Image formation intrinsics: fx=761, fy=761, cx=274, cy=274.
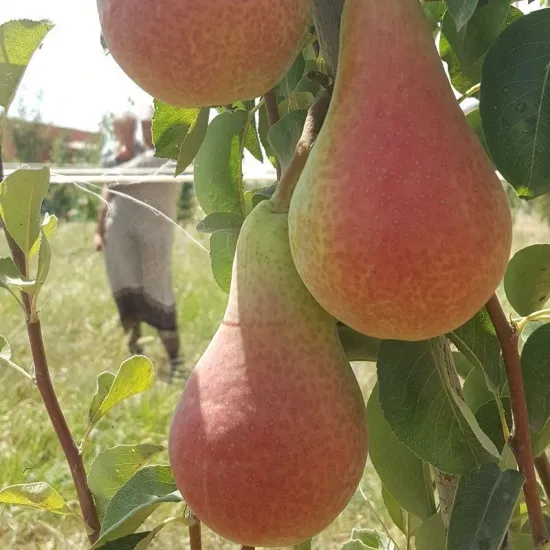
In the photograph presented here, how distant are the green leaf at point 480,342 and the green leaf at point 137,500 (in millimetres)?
241

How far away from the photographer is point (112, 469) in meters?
0.70

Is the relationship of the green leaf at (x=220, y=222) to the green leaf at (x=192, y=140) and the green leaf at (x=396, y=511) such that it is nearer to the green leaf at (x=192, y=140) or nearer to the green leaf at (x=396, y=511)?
the green leaf at (x=192, y=140)

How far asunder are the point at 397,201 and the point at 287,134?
0.17 meters

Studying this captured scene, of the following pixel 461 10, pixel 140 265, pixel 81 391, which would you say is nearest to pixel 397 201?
pixel 461 10

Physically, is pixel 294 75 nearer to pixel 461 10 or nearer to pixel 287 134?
pixel 287 134

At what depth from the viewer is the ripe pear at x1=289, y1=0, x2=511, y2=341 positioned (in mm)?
357

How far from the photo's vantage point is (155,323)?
325 centimetres

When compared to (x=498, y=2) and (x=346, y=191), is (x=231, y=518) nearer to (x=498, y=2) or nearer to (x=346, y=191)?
(x=346, y=191)

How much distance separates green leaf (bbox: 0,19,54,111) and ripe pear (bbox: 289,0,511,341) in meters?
0.32

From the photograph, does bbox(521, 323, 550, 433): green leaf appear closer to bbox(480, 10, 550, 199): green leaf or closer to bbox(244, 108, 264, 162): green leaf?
bbox(480, 10, 550, 199): green leaf

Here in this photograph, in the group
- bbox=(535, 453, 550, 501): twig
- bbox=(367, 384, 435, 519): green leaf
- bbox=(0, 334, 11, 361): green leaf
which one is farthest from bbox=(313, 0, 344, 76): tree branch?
bbox=(0, 334, 11, 361): green leaf

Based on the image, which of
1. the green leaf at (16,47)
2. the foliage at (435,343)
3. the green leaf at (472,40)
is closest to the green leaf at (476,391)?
the foliage at (435,343)

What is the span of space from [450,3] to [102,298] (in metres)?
3.66

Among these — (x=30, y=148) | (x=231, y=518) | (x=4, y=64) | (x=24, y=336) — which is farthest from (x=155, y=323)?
(x=30, y=148)
